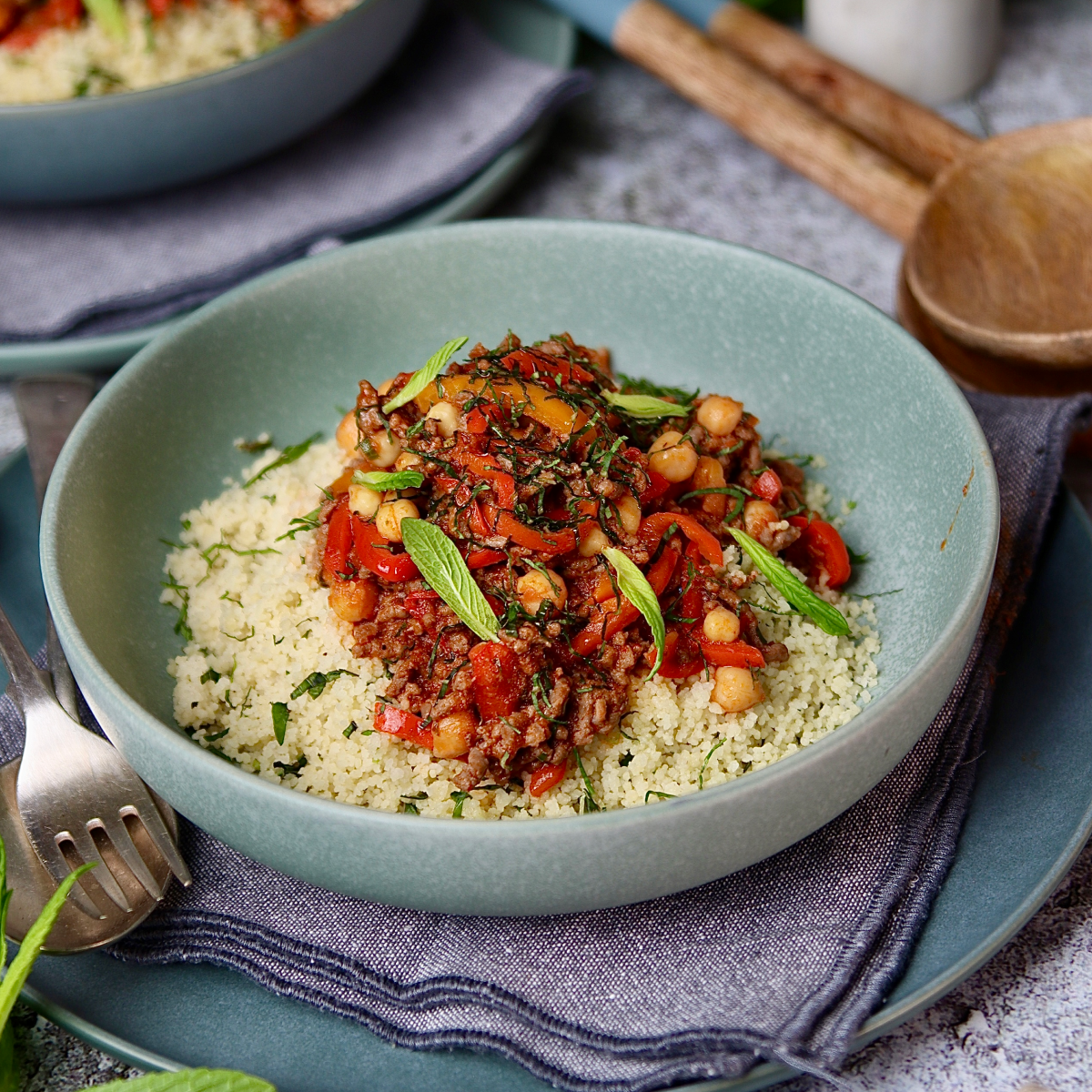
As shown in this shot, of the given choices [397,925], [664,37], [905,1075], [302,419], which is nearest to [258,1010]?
[397,925]

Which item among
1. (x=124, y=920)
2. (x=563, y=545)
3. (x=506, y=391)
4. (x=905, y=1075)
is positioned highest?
(x=506, y=391)

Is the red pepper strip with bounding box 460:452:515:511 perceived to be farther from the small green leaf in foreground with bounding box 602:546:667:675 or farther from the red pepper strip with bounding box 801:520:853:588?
the red pepper strip with bounding box 801:520:853:588

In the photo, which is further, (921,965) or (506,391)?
(506,391)

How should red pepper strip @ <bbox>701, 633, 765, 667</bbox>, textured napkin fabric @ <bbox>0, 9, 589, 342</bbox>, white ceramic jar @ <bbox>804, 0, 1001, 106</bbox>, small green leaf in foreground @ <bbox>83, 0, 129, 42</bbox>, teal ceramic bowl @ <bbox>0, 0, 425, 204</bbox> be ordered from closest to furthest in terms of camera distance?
red pepper strip @ <bbox>701, 633, 765, 667</bbox> < teal ceramic bowl @ <bbox>0, 0, 425, 204</bbox> < textured napkin fabric @ <bbox>0, 9, 589, 342</bbox> < small green leaf in foreground @ <bbox>83, 0, 129, 42</bbox> < white ceramic jar @ <bbox>804, 0, 1001, 106</bbox>

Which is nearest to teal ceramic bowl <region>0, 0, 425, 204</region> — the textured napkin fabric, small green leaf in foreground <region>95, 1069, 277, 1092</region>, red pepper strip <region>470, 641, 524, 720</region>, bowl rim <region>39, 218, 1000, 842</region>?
the textured napkin fabric

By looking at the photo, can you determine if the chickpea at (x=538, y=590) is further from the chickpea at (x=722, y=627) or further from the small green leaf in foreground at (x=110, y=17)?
the small green leaf in foreground at (x=110, y=17)

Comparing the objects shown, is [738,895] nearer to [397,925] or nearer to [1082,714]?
[397,925]
